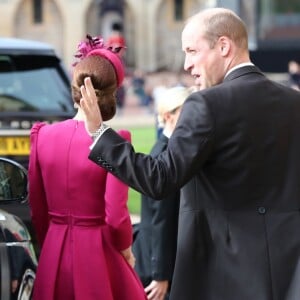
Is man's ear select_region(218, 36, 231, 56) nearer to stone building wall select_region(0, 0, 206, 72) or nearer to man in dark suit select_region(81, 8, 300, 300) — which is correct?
man in dark suit select_region(81, 8, 300, 300)

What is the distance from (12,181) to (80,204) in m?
0.41

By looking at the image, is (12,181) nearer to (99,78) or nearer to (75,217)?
(75,217)

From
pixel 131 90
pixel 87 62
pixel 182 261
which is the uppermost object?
pixel 87 62

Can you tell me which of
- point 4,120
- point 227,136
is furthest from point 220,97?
point 4,120

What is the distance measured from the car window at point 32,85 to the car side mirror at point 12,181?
139 inches

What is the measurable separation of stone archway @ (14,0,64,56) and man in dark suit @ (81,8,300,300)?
184ft

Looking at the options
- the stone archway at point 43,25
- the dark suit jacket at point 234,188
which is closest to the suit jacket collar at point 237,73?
the dark suit jacket at point 234,188

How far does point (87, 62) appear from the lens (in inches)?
159

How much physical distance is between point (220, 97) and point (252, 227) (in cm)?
48

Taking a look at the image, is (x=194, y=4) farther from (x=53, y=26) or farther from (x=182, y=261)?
(x=182, y=261)

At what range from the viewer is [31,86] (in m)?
8.04

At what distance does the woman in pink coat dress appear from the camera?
407 cm

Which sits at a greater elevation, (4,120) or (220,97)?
(220,97)

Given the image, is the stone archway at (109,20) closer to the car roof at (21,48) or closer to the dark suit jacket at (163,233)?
the car roof at (21,48)
